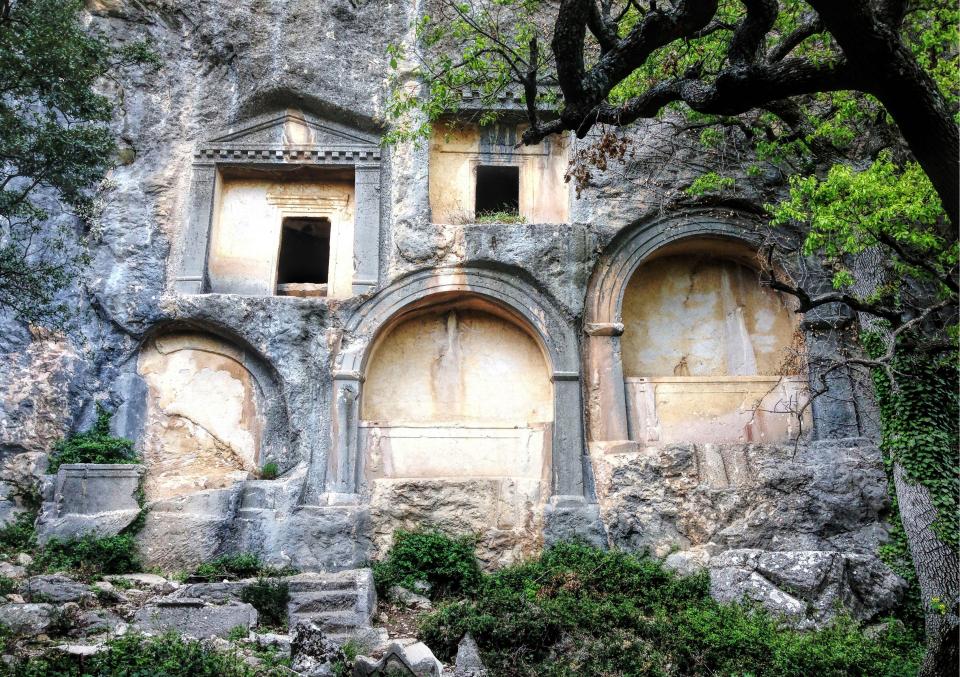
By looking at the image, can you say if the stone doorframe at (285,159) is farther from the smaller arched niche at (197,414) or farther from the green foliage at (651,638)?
the green foliage at (651,638)

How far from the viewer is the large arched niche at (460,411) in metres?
10.9

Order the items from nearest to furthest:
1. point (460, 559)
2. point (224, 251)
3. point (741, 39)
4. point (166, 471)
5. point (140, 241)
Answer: point (741, 39) < point (460, 559) < point (166, 471) < point (140, 241) < point (224, 251)

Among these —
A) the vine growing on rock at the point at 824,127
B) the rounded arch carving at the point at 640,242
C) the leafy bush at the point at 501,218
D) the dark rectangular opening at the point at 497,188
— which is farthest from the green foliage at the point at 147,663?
the dark rectangular opening at the point at 497,188

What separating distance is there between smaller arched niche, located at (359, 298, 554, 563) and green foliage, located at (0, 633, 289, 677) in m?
4.27

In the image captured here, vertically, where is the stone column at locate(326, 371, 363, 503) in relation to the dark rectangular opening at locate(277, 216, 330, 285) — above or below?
below

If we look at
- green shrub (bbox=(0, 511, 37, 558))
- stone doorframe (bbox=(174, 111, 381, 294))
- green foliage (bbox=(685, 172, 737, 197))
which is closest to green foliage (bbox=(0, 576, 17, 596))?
green shrub (bbox=(0, 511, 37, 558))

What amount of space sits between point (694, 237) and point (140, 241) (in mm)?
8749

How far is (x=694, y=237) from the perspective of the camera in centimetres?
1227

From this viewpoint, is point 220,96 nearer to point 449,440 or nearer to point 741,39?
point 449,440

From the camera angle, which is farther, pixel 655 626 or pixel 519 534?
pixel 519 534

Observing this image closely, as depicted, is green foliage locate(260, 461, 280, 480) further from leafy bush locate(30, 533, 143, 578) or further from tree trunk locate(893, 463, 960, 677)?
tree trunk locate(893, 463, 960, 677)

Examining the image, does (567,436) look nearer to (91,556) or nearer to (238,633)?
(238,633)

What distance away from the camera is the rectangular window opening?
1280 centimetres

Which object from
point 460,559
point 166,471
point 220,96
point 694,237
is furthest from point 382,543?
point 220,96
